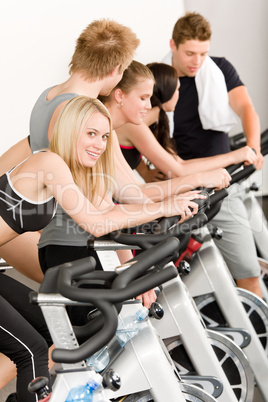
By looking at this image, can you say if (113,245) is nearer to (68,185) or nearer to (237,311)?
(68,185)

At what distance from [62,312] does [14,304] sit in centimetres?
81

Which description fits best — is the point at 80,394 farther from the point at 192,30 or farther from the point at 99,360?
the point at 192,30

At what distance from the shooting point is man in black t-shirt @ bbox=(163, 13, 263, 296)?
122 inches

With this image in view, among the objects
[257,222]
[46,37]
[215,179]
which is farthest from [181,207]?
[46,37]

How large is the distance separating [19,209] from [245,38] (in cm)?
325

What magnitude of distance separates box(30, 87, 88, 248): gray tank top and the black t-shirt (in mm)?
1270

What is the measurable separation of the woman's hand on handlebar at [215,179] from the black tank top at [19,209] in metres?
0.73

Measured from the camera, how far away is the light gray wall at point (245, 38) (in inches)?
175

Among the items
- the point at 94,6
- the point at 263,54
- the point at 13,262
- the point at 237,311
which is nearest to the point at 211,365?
the point at 237,311

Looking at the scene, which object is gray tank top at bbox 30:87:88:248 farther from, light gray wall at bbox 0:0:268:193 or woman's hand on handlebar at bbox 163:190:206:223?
light gray wall at bbox 0:0:268:193

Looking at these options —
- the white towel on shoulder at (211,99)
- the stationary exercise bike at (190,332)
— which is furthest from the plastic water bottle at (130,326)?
the white towel on shoulder at (211,99)

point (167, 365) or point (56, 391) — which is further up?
point (56, 391)

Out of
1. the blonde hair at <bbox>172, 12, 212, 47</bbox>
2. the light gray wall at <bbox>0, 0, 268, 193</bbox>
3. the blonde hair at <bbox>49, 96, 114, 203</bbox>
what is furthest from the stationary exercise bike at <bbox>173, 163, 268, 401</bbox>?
the light gray wall at <bbox>0, 0, 268, 193</bbox>

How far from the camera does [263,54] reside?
15.3 ft
